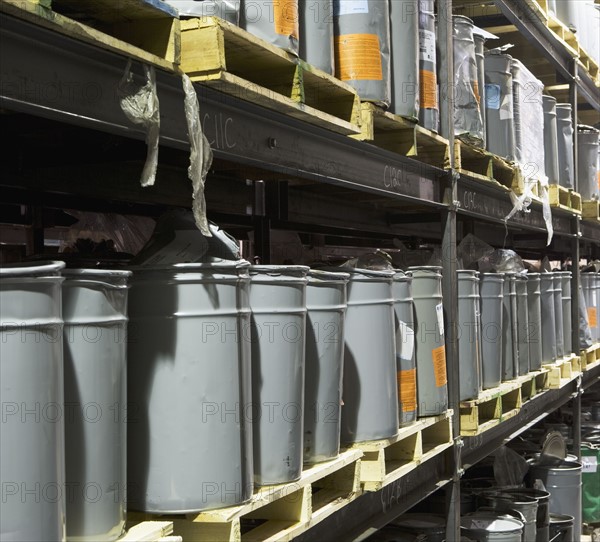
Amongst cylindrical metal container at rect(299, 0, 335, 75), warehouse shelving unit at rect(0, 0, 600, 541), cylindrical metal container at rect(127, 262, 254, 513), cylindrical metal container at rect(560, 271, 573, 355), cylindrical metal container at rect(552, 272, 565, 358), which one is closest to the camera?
warehouse shelving unit at rect(0, 0, 600, 541)

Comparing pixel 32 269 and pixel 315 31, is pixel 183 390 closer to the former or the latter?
pixel 32 269

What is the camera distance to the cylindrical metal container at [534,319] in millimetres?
5531

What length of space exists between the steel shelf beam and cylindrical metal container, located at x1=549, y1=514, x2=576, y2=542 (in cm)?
330

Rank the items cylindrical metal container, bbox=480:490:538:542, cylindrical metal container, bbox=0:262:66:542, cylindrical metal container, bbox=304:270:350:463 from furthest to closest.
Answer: cylindrical metal container, bbox=480:490:538:542
cylindrical metal container, bbox=304:270:350:463
cylindrical metal container, bbox=0:262:66:542

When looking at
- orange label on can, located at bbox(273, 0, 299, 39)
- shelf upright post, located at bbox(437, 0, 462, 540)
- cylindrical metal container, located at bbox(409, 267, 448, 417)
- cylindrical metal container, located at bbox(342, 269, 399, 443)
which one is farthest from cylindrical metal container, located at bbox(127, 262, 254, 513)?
shelf upright post, located at bbox(437, 0, 462, 540)

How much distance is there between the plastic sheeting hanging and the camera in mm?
2148

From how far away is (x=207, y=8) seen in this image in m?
2.17

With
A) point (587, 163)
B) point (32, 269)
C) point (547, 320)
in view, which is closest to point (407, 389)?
point (32, 269)

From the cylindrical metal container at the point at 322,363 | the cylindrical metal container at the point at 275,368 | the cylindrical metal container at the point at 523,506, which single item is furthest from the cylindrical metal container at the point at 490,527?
the cylindrical metal container at the point at 275,368

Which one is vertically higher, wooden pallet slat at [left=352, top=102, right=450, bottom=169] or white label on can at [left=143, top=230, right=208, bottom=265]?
wooden pallet slat at [left=352, top=102, right=450, bottom=169]

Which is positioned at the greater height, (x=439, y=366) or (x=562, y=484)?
(x=439, y=366)

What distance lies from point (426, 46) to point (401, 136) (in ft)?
1.49

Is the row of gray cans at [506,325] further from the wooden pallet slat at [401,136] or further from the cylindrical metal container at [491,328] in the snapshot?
the wooden pallet slat at [401,136]

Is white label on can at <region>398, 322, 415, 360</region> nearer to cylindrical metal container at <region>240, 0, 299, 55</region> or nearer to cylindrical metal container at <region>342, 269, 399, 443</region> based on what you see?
cylindrical metal container at <region>342, 269, 399, 443</region>
